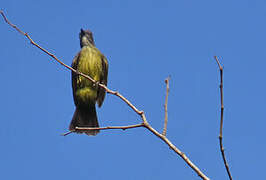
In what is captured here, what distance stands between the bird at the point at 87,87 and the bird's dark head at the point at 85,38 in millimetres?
499

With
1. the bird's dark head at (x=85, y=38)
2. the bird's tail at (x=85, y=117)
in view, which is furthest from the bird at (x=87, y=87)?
the bird's dark head at (x=85, y=38)

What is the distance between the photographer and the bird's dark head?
798cm

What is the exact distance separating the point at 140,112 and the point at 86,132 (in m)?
3.51

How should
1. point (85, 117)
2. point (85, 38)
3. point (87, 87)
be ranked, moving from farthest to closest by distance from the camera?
point (85, 38)
point (85, 117)
point (87, 87)

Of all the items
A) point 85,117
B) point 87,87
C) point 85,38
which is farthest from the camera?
point 85,38

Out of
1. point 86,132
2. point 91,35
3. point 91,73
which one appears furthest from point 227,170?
point 91,35

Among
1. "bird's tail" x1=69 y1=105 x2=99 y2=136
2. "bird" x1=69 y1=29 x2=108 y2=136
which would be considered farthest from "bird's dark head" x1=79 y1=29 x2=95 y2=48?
"bird's tail" x1=69 y1=105 x2=99 y2=136

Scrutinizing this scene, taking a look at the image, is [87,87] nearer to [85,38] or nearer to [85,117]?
[85,117]

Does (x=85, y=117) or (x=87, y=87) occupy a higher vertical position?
(x=87, y=87)

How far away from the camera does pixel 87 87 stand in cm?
710

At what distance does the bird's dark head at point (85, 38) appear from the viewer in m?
7.98

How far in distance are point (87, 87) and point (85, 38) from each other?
1.36m

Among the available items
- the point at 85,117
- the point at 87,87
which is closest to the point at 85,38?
the point at 87,87

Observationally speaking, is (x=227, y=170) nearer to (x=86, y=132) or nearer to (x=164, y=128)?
(x=164, y=128)
